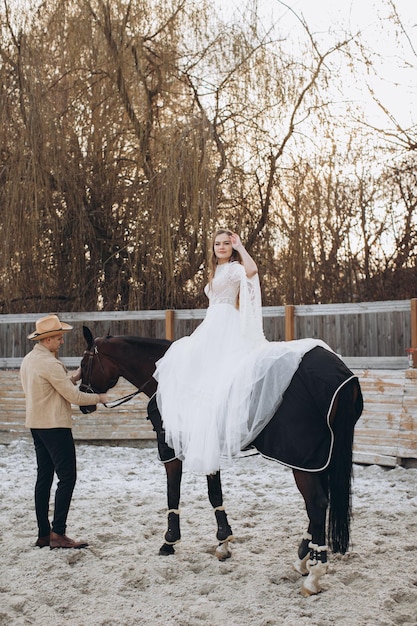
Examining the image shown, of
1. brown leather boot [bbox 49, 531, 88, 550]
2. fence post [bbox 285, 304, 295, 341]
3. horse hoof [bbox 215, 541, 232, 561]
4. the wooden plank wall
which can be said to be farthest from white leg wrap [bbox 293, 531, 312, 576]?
fence post [bbox 285, 304, 295, 341]

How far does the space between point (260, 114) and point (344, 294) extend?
2.91 metres

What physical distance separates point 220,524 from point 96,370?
1432 millimetres

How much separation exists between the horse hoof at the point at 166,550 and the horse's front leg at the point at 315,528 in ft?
3.07

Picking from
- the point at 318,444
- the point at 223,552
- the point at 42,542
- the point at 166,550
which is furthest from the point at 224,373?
the point at 42,542

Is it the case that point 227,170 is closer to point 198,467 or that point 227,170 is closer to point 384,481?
point 384,481

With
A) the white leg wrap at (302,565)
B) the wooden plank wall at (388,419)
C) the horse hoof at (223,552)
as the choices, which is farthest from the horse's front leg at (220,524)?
the wooden plank wall at (388,419)

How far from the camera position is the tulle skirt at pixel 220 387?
380 cm

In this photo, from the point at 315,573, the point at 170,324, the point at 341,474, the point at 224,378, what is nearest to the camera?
the point at 315,573

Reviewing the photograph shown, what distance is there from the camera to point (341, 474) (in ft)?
12.5

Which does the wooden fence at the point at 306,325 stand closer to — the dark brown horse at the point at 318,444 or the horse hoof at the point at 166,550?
the dark brown horse at the point at 318,444

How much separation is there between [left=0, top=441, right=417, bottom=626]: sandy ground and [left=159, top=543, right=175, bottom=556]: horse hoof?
57 millimetres

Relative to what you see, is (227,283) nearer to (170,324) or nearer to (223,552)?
(223,552)

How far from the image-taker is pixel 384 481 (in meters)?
6.54

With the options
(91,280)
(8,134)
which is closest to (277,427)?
(91,280)
